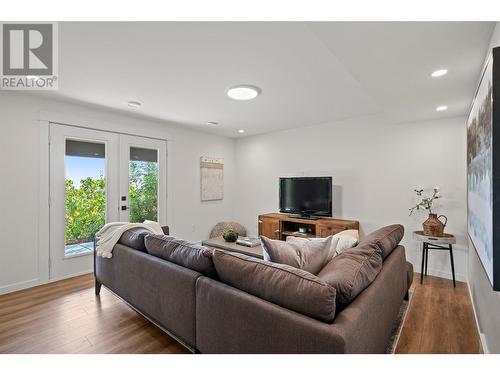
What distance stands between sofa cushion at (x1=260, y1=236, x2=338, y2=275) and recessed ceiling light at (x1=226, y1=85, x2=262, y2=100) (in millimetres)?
1782

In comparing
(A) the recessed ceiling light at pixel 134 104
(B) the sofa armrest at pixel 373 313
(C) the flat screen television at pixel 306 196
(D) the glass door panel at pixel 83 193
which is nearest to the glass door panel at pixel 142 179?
(D) the glass door panel at pixel 83 193

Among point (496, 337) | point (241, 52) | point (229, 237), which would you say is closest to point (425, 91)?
point (241, 52)

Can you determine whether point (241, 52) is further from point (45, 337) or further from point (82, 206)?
point (82, 206)

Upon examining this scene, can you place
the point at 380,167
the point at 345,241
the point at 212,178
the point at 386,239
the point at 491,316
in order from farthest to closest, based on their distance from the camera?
the point at 212,178
the point at 380,167
the point at 345,241
the point at 386,239
the point at 491,316

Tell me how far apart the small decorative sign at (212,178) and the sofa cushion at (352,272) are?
12.3 feet

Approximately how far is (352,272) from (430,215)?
8.06 feet

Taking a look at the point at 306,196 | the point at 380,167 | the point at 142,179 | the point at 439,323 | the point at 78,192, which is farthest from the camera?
the point at 306,196

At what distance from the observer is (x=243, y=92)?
2807mm

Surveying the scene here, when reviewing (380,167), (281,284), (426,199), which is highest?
(380,167)

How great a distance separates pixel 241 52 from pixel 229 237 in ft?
7.94

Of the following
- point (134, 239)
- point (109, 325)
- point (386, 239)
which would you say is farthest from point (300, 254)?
point (109, 325)

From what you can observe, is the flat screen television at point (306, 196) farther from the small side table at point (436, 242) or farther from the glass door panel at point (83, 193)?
the glass door panel at point (83, 193)

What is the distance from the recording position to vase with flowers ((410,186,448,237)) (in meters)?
3.00

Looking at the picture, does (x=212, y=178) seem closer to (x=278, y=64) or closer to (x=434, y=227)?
(x=278, y=64)
